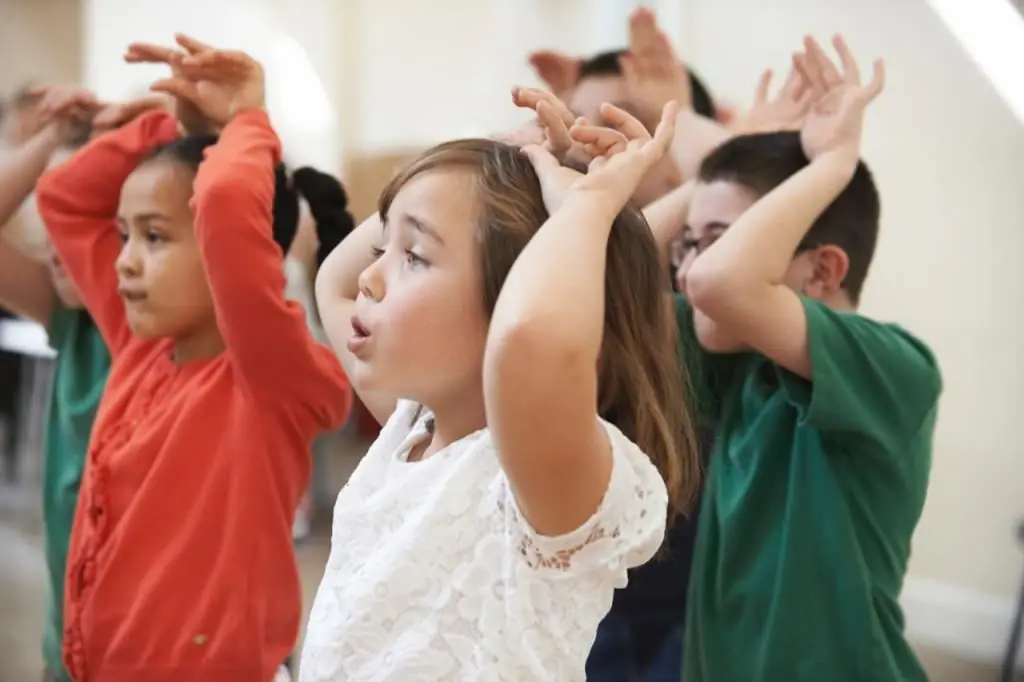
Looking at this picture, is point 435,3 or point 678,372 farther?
point 435,3

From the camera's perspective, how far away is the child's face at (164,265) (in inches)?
23.0

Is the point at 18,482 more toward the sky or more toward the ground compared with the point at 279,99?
more toward the ground

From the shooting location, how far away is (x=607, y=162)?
0.38m

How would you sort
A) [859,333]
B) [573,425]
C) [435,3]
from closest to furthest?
[573,425], [859,333], [435,3]

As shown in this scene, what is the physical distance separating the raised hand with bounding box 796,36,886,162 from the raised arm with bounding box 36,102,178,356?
43cm

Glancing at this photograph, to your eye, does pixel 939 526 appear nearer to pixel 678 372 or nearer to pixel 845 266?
pixel 845 266

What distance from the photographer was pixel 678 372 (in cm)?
47

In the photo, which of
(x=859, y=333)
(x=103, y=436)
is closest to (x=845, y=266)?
(x=859, y=333)

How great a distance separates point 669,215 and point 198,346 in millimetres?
327

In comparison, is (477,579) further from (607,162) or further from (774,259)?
(774,259)

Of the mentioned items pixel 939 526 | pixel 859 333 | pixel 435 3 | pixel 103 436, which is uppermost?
pixel 435 3

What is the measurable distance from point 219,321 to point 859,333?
381 mm

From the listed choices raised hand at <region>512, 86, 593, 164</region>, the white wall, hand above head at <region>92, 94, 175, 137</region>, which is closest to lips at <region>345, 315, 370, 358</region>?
raised hand at <region>512, 86, 593, 164</region>

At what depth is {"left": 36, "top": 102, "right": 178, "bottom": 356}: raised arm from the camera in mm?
653
